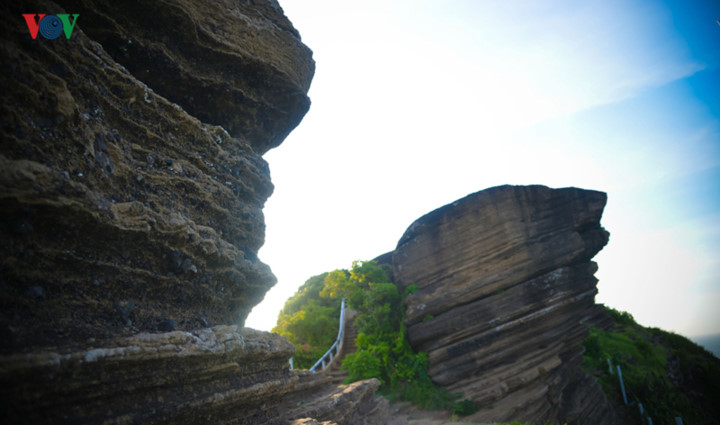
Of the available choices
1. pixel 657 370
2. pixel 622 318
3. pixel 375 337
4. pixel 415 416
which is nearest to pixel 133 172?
pixel 415 416

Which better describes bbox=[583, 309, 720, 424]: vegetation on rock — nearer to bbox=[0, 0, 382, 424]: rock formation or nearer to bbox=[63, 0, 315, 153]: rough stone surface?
bbox=[0, 0, 382, 424]: rock formation

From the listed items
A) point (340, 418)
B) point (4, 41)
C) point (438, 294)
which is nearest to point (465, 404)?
point (438, 294)

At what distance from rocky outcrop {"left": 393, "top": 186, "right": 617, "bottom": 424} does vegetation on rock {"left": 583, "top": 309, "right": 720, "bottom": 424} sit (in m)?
2.25

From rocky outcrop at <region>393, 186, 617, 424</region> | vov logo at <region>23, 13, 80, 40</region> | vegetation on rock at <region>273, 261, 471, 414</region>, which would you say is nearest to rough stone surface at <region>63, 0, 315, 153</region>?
vov logo at <region>23, 13, 80, 40</region>

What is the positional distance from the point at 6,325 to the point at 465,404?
12.7 metres

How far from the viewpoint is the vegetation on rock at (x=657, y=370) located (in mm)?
14578

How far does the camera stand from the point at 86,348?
2221 mm

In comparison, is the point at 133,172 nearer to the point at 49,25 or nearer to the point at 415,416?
the point at 49,25

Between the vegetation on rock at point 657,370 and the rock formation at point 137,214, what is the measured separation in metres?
17.5

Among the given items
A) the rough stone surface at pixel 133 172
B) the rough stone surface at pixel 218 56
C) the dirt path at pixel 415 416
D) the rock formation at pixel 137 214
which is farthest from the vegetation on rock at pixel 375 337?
the rough stone surface at pixel 218 56

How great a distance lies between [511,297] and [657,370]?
36.1ft

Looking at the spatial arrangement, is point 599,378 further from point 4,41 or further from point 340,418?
point 4,41

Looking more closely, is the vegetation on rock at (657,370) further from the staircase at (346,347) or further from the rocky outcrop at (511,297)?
the staircase at (346,347)

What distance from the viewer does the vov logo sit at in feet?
7.70
